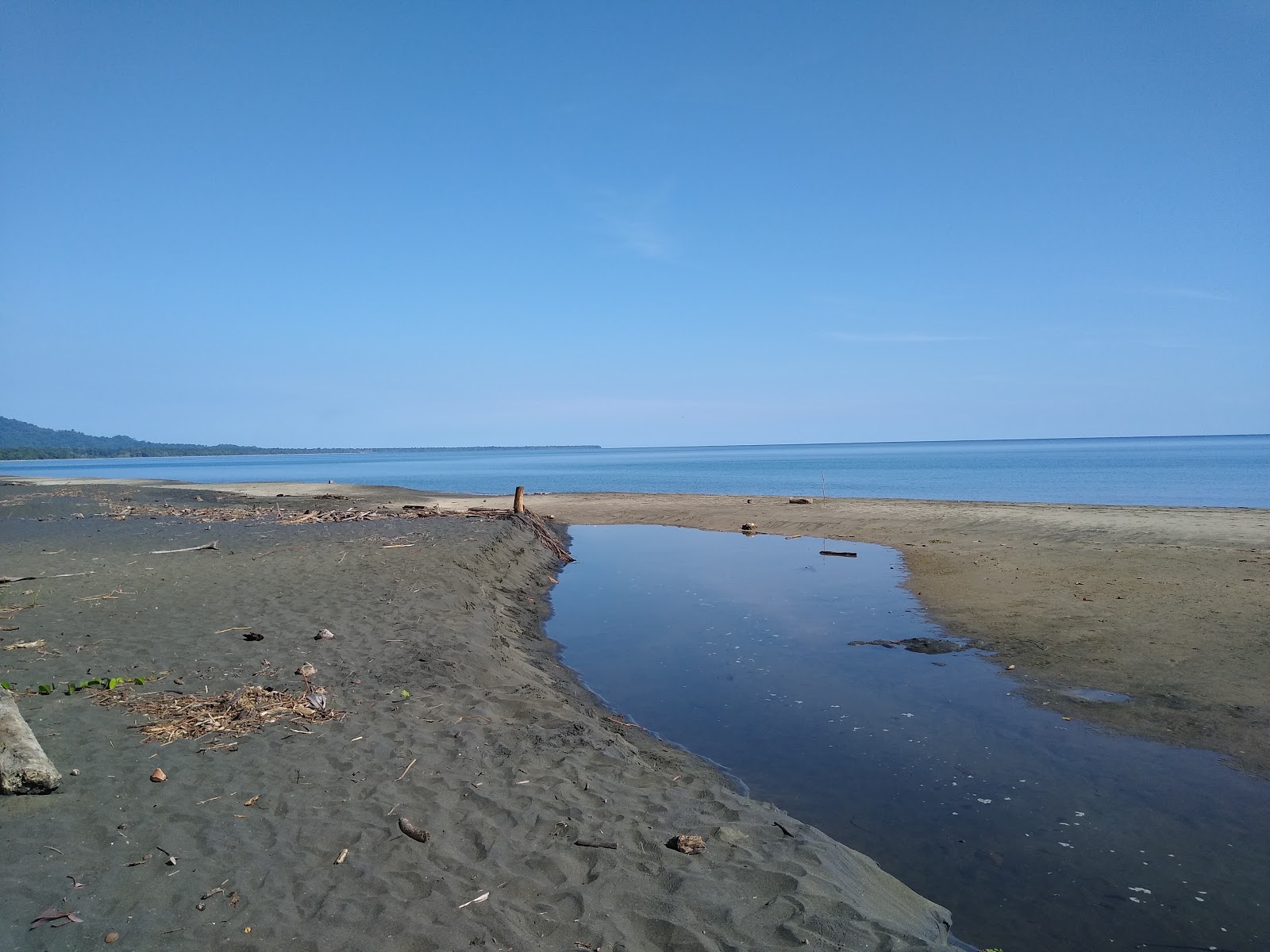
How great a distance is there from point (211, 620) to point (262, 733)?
194 inches

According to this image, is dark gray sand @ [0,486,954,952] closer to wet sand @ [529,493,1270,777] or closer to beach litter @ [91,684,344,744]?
beach litter @ [91,684,344,744]

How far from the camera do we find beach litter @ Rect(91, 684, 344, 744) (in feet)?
22.4

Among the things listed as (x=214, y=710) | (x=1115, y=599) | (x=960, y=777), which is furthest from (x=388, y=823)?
(x=1115, y=599)

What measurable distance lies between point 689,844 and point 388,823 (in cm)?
228

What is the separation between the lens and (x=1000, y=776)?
7.53m

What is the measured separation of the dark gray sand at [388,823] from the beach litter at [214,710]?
186 mm

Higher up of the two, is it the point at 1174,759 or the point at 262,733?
the point at 262,733

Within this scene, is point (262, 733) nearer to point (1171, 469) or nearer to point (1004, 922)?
point (1004, 922)

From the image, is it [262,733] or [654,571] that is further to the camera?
[654,571]

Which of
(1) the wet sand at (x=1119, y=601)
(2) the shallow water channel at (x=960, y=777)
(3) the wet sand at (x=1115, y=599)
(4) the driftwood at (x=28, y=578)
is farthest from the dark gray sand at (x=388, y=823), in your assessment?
(1) the wet sand at (x=1119, y=601)

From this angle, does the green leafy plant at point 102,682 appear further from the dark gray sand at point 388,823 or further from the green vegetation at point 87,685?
the dark gray sand at point 388,823

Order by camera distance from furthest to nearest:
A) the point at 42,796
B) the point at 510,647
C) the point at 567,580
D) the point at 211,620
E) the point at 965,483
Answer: the point at 965,483 → the point at 567,580 → the point at 510,647 → the point at 211,620 → the point at 42,796

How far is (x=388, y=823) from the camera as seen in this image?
17.8 feet

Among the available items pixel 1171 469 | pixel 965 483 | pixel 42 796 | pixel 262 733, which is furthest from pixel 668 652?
pixel 1171 469
